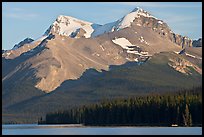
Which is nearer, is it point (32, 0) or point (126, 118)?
point (32, 0)

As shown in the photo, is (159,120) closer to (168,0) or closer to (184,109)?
(184,109)

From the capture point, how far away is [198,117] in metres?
171

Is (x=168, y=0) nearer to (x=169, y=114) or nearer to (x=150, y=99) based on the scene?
(x=169, y=114)

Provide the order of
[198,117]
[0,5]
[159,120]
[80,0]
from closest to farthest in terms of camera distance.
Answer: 1. [0,5]
2. [80,0]
3. [198,117]
4. [159,120]

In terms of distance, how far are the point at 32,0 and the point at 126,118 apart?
435ft

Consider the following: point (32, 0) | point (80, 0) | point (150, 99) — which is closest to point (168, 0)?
point (80, 0)

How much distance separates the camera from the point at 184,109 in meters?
172

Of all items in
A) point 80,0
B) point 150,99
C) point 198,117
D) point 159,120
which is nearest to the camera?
point 80,0

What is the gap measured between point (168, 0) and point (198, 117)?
105m

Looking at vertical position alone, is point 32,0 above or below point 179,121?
above

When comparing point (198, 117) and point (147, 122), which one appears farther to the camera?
point (147, 122)

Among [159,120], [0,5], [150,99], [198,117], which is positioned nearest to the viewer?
[0,5]

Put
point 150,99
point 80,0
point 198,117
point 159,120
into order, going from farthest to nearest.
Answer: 1. point 150,99
2. point 159,120
3. point 198,117
4. point 80,0

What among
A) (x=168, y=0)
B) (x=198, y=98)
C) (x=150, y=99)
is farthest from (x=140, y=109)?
(x=168, y=0)
